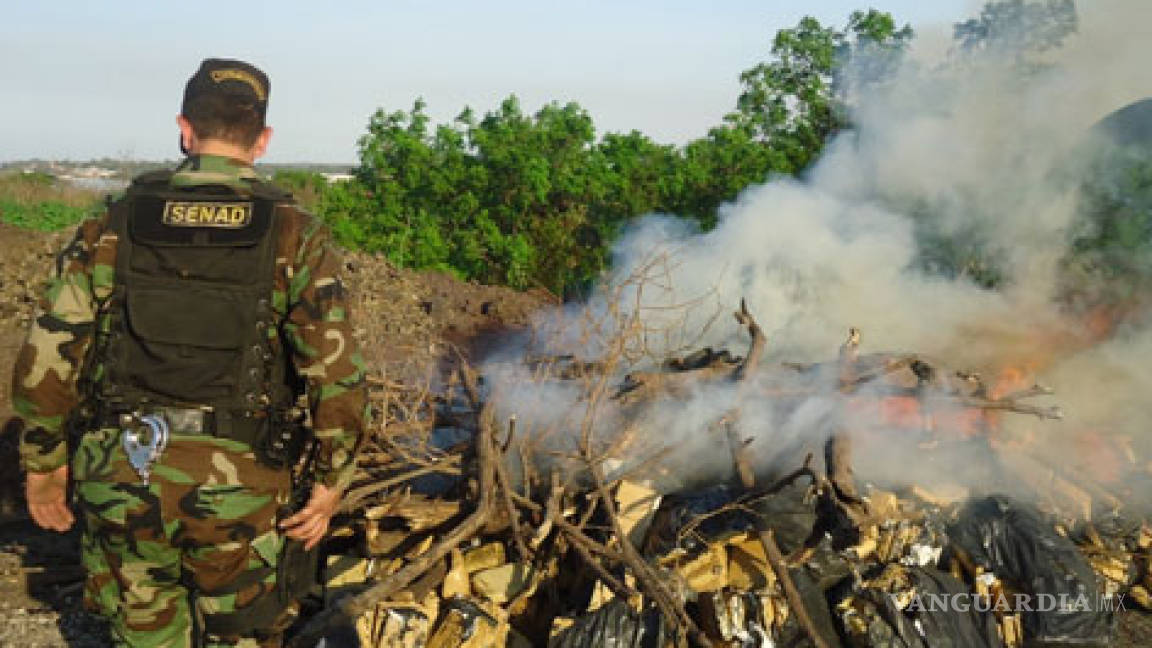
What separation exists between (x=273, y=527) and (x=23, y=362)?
744 millimetres

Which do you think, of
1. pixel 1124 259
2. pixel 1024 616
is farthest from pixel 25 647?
pixel 1124 259

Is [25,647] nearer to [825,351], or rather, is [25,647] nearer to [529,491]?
[529,491]

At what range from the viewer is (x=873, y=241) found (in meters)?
6.46

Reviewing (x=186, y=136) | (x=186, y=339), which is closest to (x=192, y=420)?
(x=186, y=339)

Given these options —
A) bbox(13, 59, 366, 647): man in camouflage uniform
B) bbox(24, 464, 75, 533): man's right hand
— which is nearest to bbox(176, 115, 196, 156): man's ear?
bbox(13, 59, 366, 647): man in camouflage uniform

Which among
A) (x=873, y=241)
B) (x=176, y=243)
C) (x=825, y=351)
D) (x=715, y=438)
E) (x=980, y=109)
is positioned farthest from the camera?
(x=980, y=109)

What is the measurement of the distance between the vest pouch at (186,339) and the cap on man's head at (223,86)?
0.47 metres

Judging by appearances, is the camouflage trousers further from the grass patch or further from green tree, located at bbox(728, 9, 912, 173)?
the grass patch

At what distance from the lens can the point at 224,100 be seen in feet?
7.52

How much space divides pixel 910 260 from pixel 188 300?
215 inches

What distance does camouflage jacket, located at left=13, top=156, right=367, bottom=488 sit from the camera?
2.28 m

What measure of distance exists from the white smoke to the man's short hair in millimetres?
2150

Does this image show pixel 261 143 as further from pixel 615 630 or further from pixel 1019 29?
pixel 1019 29

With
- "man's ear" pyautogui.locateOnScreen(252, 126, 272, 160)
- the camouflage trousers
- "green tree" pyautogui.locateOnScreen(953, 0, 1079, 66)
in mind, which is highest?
"green tree" pyautogui.locateOnScreen(953, 0, 1079, 66)
